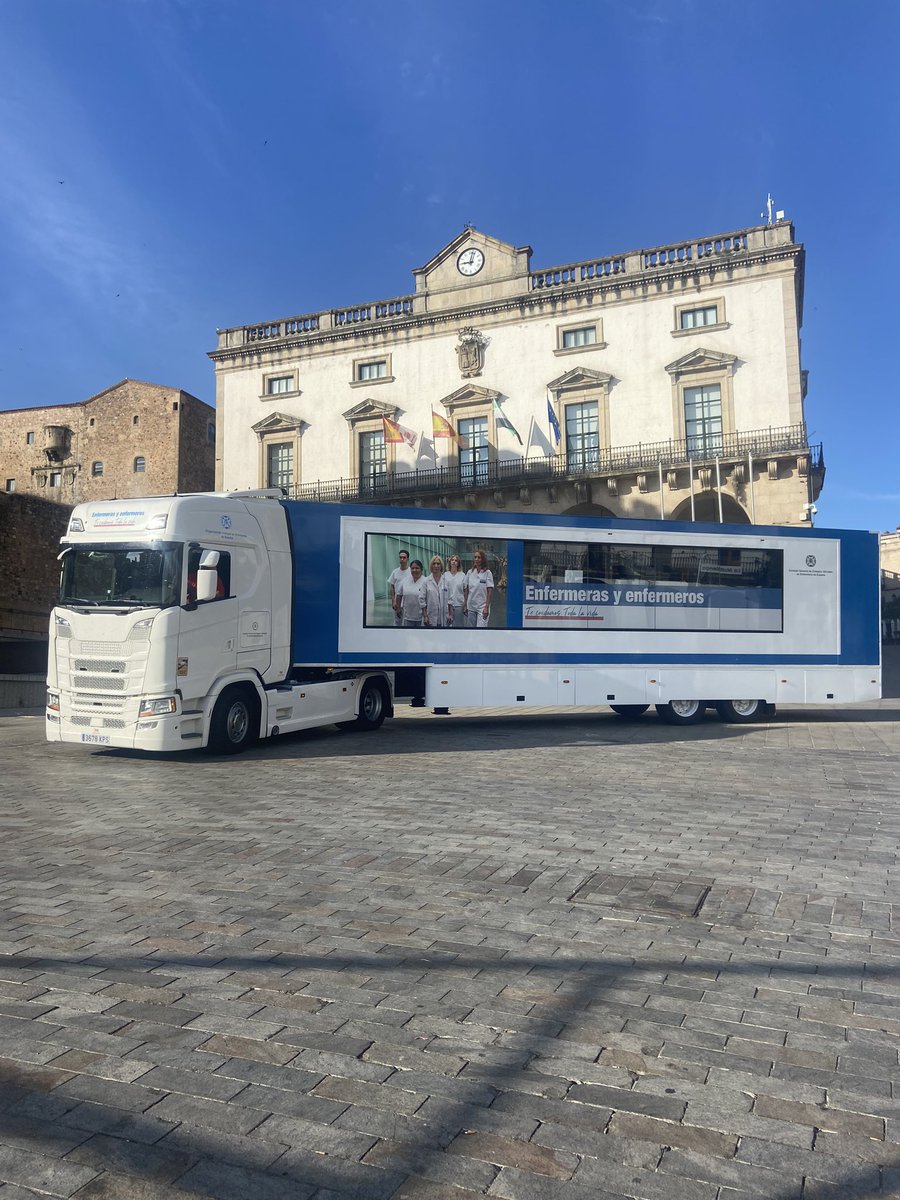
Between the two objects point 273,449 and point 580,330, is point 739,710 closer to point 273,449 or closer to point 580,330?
point 580,330

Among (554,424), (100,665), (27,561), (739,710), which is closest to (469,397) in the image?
(554,424)

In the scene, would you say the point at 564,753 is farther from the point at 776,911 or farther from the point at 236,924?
the point at 236,924

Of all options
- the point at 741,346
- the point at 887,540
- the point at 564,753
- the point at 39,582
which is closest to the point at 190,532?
the point at 564,753

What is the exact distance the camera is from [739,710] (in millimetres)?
16328

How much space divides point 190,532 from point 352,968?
341 inches

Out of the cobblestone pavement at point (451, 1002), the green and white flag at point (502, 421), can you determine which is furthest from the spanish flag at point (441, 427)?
the cobblestone pavement at point (451, 1002)

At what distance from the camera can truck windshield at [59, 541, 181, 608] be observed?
452 inches

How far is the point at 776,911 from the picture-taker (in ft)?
16.3

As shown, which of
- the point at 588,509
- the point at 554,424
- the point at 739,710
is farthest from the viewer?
the point at 554,424

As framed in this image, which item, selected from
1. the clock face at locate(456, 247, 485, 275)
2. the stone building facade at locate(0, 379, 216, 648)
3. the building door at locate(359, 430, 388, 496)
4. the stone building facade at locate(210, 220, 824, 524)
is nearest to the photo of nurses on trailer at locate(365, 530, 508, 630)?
the stone building facade at locate(210, 220, 824, 524)

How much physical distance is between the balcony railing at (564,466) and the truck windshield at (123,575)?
25.3m

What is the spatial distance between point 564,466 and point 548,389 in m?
3.45

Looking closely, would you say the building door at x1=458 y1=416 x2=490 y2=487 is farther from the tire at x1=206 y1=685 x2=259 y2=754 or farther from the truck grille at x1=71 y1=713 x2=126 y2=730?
the truck grille at x1=71 y1=713 x2=126 y2=730

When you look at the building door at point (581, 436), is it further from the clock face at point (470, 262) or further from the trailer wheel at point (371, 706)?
the trailer wheel at point (371, 706)
